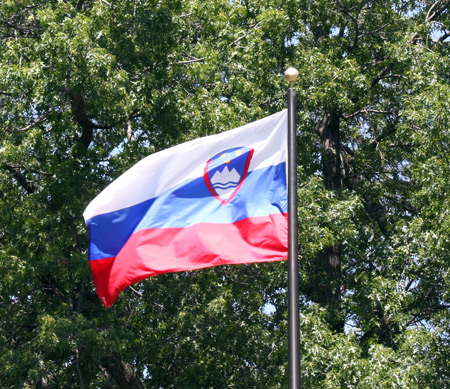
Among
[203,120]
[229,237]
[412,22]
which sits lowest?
[229,237]

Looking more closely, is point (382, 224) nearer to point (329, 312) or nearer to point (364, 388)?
point (329, 312)

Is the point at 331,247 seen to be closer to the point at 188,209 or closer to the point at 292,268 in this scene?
the point at 188,209

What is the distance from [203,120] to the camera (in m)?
13.1

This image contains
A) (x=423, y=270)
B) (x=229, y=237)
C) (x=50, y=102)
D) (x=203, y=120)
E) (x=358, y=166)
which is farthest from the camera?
(x=358, y=166)

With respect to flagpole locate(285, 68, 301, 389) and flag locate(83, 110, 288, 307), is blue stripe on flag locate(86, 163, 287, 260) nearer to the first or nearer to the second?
flag locate(83, 110, 288, 307)

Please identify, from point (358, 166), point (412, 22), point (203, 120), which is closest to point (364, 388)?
point (203, 120)

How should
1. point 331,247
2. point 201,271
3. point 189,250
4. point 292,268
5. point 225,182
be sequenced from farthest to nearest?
point 331,247
point 201,271
point 225,182
point 189,250
point 292,268

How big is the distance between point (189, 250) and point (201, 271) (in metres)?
5.66

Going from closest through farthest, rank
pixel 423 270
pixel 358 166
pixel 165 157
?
pixel 165 157 < pixel 423 270 < pixel 358 166

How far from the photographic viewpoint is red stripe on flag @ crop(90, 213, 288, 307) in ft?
22.4

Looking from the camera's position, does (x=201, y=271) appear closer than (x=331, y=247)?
Yes

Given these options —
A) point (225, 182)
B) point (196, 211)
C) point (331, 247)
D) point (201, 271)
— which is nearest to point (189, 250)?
point (196, 211)

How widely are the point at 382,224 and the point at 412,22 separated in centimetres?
400

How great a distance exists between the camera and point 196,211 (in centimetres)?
725
